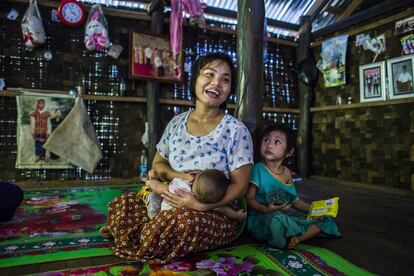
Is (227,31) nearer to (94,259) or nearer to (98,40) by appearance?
(98,40)

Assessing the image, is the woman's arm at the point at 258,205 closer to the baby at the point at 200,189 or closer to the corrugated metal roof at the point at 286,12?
the baby at the point at 200,189

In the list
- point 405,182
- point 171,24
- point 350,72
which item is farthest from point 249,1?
point 405,182

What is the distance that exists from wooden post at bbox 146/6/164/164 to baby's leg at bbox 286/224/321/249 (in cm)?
269

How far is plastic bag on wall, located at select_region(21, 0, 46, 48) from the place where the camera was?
11.3 feet

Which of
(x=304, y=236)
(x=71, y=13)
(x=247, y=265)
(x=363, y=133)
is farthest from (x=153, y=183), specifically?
(x=363, y=133)

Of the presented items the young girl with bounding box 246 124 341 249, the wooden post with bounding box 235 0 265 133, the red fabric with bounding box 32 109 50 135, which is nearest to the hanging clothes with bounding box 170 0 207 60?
the wooden post with bounding box 235 0 265 133

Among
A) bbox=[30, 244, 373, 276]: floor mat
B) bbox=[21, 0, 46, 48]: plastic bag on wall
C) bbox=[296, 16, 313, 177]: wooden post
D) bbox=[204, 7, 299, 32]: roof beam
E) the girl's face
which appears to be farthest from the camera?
bbox=[296, 16, 313, 177]: wooden post

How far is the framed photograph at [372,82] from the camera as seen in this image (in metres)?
3.84

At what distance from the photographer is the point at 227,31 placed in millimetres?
4660

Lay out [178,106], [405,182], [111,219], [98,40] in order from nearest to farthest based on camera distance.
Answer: [111,219] → [405,182] → [98,40] → [178,106]

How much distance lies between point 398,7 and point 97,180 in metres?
4.39

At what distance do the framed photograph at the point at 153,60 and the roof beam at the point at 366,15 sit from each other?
91.1 inches

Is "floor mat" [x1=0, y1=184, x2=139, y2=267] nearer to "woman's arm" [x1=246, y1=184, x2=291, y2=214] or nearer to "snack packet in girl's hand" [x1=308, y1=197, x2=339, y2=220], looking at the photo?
"woman's arm" [x1=246, y1=184, x2=291, y2=214]

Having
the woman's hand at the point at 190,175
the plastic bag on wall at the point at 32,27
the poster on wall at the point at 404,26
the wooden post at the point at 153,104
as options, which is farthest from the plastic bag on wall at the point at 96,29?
the poster on wall at the point at 404,26
